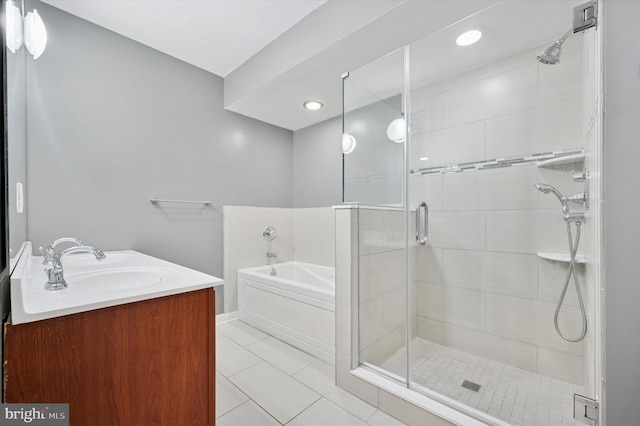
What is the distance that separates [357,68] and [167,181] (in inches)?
75.2

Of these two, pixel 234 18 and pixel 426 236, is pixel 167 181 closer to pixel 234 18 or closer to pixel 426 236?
pixel 234 18

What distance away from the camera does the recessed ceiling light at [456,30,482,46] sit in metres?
1.64

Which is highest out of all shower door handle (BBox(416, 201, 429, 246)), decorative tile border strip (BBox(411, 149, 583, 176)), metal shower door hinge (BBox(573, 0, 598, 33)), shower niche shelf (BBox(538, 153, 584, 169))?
metal shower door hinge (BBox(573, 0, 598, 33))

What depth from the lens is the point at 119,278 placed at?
1395 millimetres

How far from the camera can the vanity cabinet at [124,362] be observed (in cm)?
75

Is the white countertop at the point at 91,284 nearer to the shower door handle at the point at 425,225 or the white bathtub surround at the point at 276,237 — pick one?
the white bathtub surround at the point at 276,237

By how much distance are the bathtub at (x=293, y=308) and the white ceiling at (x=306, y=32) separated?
175 cm

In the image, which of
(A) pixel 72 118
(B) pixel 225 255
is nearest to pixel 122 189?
(A) pixel 72 118

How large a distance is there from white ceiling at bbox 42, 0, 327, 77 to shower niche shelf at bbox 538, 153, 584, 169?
1818 millimetres

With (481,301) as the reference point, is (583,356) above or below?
below

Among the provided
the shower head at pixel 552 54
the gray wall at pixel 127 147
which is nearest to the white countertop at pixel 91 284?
the gray wall at pixel 127 147

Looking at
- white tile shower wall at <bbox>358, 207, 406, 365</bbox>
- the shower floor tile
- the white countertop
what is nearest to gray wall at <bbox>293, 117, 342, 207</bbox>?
white tile shower wall at <bbox>358, 207, 406, 365</bbox>

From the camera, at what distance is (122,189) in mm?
2117

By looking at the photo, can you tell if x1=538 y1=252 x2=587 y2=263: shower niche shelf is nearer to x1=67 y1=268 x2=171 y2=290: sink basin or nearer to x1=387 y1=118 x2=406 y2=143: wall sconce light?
x1=387 y1=118 x2=406 y2=143: wall sconce light
